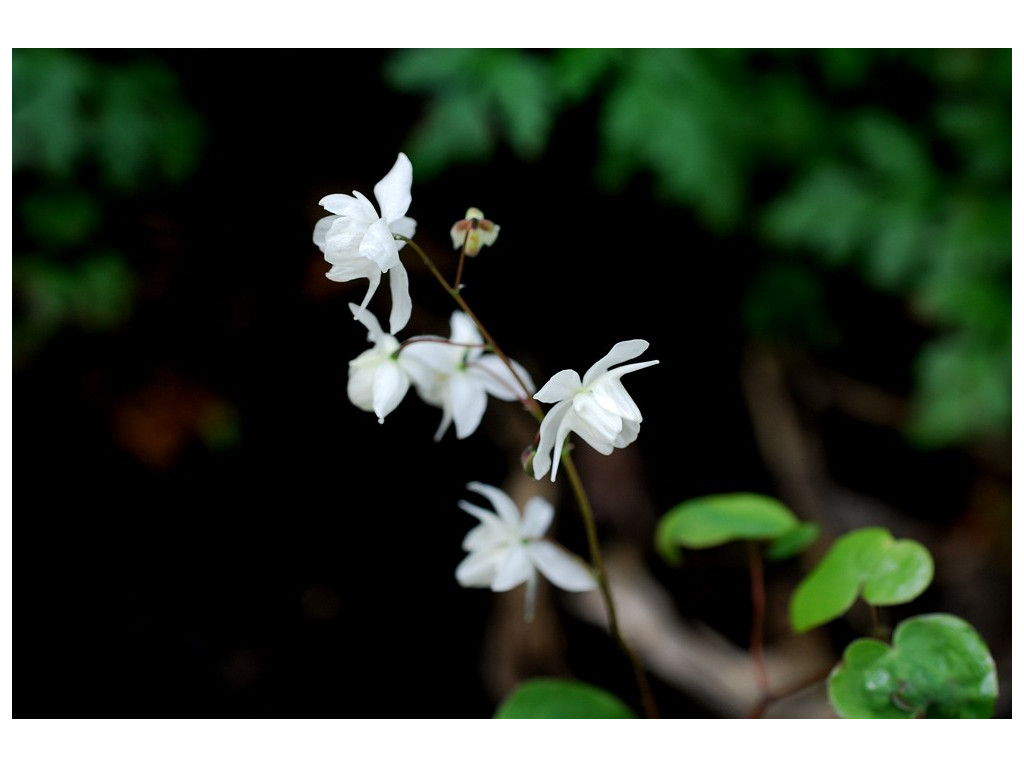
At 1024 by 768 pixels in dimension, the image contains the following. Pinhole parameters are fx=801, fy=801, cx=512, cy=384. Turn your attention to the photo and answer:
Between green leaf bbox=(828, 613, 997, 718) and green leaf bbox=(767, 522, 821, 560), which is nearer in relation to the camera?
green leaf bbox=(828, 613, 997, 718)

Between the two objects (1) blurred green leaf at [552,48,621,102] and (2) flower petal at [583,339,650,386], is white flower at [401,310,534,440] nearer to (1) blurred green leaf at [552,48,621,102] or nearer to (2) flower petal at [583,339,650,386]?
(2) flower petal at [583,339,650,386]

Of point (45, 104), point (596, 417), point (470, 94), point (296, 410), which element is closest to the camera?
point (596, 417)

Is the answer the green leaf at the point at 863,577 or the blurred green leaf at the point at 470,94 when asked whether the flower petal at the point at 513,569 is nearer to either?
the green leaf at the point at 863,577

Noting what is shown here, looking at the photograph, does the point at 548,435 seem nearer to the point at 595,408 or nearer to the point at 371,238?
the point at 595,408

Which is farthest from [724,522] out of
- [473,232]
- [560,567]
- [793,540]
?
[473,232]

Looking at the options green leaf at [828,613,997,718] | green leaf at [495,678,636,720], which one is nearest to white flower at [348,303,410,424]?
green leaf at [495,678,636,720]

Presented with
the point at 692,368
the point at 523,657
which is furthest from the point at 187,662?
the point at 692,368
